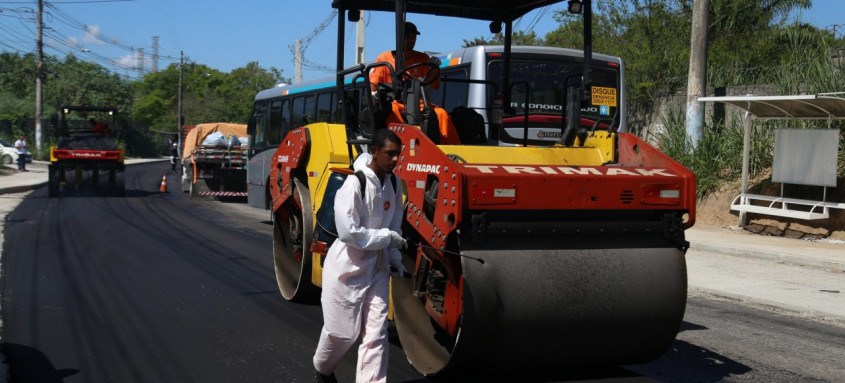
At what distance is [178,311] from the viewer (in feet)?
28.5

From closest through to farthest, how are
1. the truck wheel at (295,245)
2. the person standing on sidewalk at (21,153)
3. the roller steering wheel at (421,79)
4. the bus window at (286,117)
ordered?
the roller steering wheel at (421,79) < the truck wheel at (295,245) < the bus window at (286,117) < the person standing on sidewalk at (21,153)

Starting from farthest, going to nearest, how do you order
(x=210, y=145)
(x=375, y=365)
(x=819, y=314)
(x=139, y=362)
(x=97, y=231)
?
(x=210, y=145) < (x=97, y=231) < (x=819, y=314) < (x=139, y=362) < (x=375, y=365)

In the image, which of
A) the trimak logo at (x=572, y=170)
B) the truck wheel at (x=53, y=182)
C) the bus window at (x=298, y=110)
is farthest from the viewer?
the truck wheel at (x=53, y=182)

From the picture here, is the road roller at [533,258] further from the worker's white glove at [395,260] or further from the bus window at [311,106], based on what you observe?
the bus window at [311,106]

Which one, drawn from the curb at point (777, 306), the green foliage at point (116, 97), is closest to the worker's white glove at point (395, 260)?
the curb at point (777, 306)

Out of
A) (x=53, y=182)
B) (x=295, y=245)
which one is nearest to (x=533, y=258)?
(x=295, y=245)

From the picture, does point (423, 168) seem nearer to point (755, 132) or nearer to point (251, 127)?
point (755, 132)

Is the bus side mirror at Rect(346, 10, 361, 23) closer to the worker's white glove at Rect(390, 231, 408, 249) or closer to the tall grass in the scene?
the worker's white glove at Rect(390, 231, 408, 249)

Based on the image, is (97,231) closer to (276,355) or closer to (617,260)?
(276,355)

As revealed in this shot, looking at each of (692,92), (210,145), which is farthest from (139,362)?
(210,145)

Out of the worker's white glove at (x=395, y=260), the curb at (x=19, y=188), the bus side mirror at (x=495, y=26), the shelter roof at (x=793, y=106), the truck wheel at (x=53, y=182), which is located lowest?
the curb at (x=19, y=188)

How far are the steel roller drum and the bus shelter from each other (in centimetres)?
1010

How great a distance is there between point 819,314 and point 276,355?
19.4 feet

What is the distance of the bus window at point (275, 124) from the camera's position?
2383 centimetres
